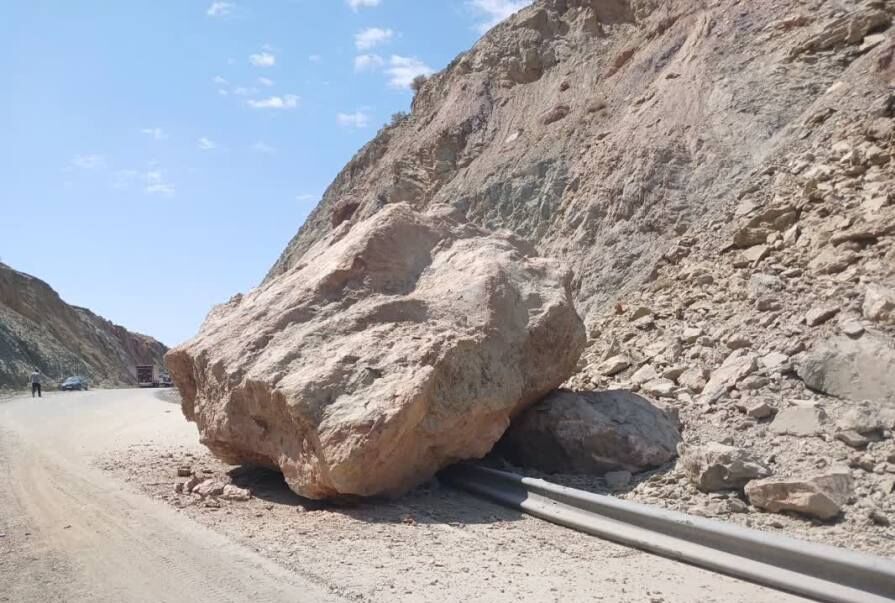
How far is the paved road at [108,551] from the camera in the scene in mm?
3836

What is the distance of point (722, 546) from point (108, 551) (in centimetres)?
347

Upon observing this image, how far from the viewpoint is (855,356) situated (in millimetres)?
6230

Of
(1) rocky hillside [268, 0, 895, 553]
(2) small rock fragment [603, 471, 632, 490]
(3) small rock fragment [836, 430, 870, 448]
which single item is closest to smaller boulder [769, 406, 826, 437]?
(1) rocky hillside [268, 0, 895, 553]

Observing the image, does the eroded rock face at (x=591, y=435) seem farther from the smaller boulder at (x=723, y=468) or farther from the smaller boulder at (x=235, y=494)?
the smaller boulder at (x=235, y=494)

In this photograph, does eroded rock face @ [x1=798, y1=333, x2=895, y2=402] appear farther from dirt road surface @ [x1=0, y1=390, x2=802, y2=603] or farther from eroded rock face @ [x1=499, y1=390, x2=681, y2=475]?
dirt road surface @ [x1=0, y1=390, x2=802, y2=603]

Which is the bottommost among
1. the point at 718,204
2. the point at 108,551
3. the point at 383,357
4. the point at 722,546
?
the point at 722,546

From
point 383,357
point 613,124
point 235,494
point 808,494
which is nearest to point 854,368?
point 808,494

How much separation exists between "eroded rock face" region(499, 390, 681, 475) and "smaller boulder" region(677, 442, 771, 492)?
681 millimetres

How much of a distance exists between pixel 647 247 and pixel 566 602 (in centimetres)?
864

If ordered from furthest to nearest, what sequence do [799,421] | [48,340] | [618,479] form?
1. [48,340]
2. [618,479]
3. [799,421]

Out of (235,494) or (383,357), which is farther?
(235,494)

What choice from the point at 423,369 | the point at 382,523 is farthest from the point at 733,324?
the point at 382,523

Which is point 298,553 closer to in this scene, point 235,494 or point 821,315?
point 235,494

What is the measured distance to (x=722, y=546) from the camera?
4246 mm
